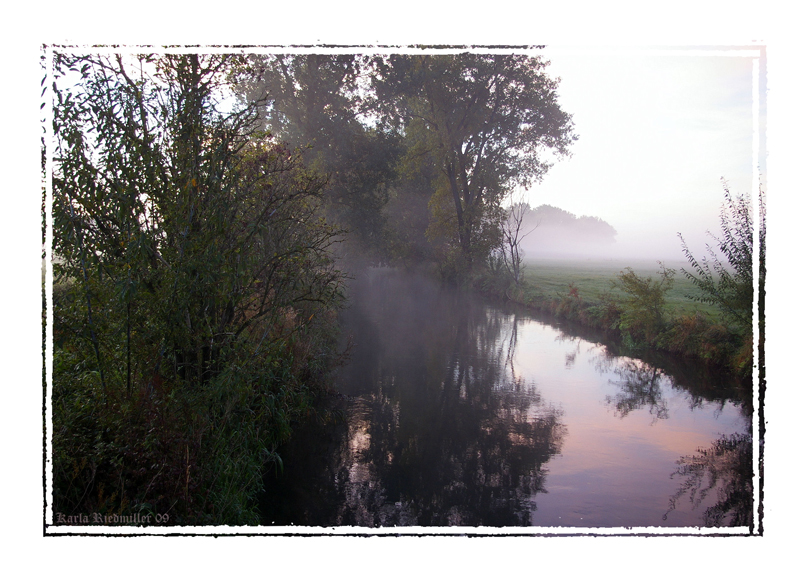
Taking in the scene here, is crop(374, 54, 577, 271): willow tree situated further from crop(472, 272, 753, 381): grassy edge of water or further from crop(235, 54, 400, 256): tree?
crop(472, 272, 753, 381): grassy edge of water

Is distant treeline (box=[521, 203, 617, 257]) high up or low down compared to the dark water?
up

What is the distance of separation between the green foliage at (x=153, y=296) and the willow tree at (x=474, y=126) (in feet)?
68.4

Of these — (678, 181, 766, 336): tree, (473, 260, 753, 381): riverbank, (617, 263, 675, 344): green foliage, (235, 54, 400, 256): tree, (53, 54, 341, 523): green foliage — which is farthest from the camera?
(235, 54, 400, 256): tree

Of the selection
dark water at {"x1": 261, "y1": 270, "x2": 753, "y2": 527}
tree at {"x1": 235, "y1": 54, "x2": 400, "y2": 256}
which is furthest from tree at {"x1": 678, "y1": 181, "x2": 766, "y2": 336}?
tree at {"x1": 235, "y1": 54, "x2": 400, "y2": 256}

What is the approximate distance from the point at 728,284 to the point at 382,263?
26344 millimetres

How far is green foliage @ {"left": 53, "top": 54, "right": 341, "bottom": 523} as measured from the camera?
14.9 ft

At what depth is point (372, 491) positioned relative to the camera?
6.58m

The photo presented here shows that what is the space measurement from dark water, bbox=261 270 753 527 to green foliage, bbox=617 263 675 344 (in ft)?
6.05

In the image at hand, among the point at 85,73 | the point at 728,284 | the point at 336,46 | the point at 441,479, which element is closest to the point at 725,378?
the point at 728,284

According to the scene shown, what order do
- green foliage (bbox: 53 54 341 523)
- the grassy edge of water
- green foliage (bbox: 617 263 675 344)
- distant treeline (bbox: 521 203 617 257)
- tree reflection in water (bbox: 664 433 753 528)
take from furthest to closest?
distant treeline (bbox: 521 203 617 257) < green foliage (bbox: 617 263 675 344) < the grassy edge of water < tree reflection in water (bbox: 664 433 753 528) < green foliage (bbox: 53 54 341 523)

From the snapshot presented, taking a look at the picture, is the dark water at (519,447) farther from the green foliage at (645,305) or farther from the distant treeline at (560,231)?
the distant treeline at (560,231)

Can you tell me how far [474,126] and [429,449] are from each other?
24.8m

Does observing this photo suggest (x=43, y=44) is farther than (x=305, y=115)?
No

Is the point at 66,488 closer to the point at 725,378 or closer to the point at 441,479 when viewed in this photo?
the point at 441,479
